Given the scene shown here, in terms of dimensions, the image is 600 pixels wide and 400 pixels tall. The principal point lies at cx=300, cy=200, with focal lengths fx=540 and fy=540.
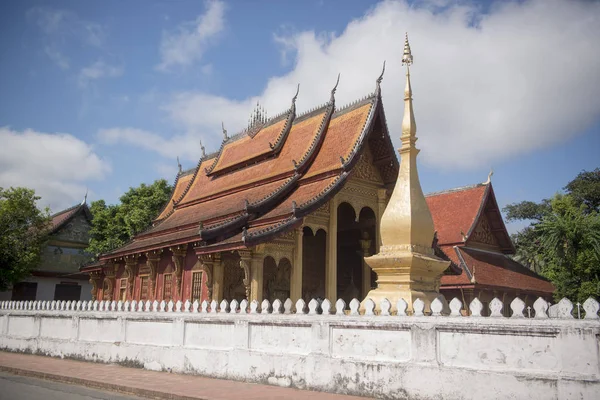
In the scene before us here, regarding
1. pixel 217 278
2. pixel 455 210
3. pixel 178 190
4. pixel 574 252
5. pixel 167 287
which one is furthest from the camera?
pixel 178 190

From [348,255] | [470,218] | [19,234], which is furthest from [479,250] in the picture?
[19,234]

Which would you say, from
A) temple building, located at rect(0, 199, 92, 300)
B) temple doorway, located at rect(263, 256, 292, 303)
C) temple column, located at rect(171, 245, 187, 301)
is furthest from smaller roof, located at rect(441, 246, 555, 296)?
temple building, located at rect(0, 199, 92, 300)

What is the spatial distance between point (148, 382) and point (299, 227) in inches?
267

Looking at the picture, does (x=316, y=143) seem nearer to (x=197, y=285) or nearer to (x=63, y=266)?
(x=197, y=285)

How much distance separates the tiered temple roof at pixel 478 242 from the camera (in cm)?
1988

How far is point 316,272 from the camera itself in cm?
1891

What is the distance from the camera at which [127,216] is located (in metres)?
30.7

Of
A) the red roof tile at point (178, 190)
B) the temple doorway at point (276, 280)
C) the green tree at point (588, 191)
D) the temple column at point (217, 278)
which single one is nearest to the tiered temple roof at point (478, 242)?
the temple doorway at point (276, 280)

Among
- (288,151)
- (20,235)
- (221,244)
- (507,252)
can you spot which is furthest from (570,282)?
(20,235)

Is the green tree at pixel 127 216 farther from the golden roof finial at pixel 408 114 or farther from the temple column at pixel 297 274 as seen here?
the golden roof finial at pixel 408 114

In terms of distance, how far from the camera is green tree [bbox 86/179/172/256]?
30.3 metres

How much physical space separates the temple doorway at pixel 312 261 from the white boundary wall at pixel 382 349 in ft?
23.5

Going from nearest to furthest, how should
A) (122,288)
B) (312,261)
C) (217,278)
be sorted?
1. (217,278)
2. (312,261)
3. (122,288)

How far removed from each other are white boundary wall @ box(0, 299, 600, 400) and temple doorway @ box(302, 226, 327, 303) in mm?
7168
